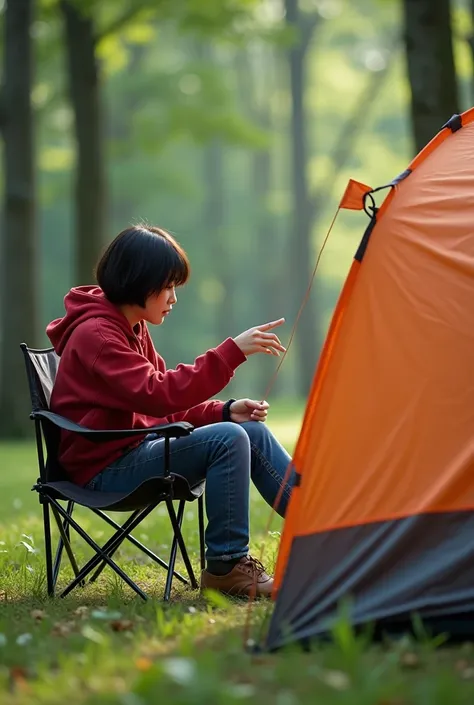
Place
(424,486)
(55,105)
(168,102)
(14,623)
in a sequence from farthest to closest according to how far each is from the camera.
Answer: (168,102), (55,105), (14,623), (424,486)

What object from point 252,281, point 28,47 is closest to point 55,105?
point 28,47

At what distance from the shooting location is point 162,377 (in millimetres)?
3883

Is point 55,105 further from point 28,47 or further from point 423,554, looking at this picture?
point 423,554

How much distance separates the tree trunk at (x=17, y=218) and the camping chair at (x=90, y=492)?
7757mm

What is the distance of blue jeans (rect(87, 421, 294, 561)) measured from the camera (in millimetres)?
3824

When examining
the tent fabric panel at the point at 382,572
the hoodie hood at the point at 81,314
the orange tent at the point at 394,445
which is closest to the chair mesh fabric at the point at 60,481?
the hoodie hood at the point at 81,314

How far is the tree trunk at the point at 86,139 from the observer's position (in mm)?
12273

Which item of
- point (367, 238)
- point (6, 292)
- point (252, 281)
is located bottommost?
point (252, 281)

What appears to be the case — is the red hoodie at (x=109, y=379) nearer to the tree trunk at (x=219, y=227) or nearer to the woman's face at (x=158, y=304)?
the woman's face at (x=158, y=304)

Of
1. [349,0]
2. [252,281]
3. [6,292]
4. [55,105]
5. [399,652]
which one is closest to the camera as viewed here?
[399,652]

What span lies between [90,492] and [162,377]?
0.48 meters

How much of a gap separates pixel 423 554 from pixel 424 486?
20 cm

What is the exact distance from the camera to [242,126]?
1800cm

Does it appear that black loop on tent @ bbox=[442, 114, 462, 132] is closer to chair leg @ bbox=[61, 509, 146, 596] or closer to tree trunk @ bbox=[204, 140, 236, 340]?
chair leg @ bbox=[61, 509, 146, 596]
